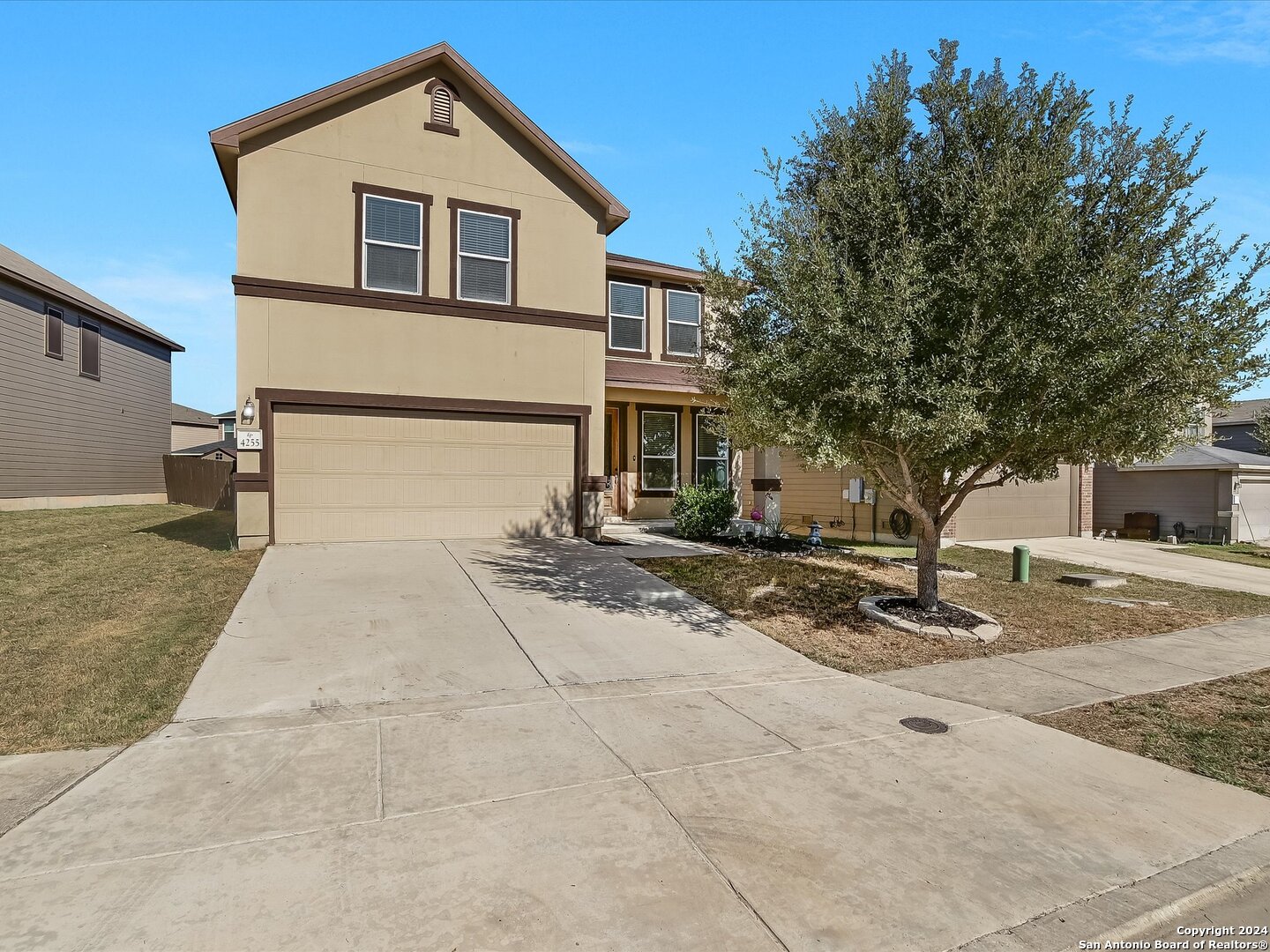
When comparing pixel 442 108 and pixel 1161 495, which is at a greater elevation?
pixel 442 108

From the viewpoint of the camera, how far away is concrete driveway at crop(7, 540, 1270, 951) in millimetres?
2924

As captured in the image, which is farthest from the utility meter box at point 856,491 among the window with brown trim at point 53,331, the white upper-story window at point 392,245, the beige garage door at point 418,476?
the window with brown trim at point 53,331

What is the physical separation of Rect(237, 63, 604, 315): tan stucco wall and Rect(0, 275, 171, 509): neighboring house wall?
12142 mm

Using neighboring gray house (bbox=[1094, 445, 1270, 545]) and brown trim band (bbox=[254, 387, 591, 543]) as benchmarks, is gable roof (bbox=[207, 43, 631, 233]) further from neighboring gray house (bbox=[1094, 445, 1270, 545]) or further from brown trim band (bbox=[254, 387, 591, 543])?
neighboring gray house (bbox=[1094, 445, 1270, 545])

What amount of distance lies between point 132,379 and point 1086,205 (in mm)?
26554

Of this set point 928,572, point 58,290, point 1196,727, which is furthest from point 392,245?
point 58,290

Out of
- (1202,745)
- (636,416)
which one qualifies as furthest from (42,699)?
(636,416)

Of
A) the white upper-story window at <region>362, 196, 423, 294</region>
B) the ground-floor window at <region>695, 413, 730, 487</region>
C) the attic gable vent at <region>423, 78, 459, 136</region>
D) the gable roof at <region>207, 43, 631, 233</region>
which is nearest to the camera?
the gable roof at <region>207, 43, 631, 233</region>

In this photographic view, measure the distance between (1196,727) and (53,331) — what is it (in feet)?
83.6

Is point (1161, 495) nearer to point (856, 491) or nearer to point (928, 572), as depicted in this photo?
point (856, 491)

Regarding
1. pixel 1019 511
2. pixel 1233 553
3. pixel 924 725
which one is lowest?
pixel 1233 553

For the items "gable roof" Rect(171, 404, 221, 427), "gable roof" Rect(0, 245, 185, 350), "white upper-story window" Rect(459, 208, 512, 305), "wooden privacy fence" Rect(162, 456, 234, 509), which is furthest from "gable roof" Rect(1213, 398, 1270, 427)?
"gable roof" Rect(171, 404, 221, 427)

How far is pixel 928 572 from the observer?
8.75 metres

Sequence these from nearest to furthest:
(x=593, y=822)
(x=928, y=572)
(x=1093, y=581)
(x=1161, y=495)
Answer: (x=593, y=822) < (x=928, y=572) < (x=1093, y=581) < (x=1161, y=495)
